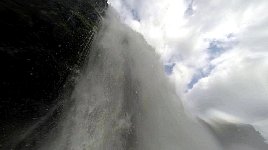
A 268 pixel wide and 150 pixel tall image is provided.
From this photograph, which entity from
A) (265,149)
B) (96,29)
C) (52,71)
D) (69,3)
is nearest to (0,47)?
(52,71)

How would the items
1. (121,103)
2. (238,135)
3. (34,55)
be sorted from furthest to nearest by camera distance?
(238,135) → (121,103) → (34,55)

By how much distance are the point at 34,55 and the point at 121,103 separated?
7.55 meters

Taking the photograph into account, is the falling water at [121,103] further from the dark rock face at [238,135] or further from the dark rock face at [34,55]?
the dark rock face at [238,135]

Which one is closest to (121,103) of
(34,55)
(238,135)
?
(34,55)

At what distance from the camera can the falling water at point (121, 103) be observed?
16.2 meters

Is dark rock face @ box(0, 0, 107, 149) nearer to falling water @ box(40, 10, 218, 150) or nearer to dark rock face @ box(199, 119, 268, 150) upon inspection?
falling water @ box(40, 10, 218, 150)

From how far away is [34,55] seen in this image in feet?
48.3

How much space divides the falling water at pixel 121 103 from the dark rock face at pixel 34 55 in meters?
1.66

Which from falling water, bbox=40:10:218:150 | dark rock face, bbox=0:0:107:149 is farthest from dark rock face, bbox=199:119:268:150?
dark rock face, bbox=0:0:107:149

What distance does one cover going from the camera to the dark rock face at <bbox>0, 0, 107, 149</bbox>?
13.5 m

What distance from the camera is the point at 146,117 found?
20297 millimetres

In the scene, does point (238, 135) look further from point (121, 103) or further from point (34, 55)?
point (34, 55)

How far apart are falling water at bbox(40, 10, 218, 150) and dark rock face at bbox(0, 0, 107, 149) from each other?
5.46 ft

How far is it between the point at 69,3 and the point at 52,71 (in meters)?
5.70
